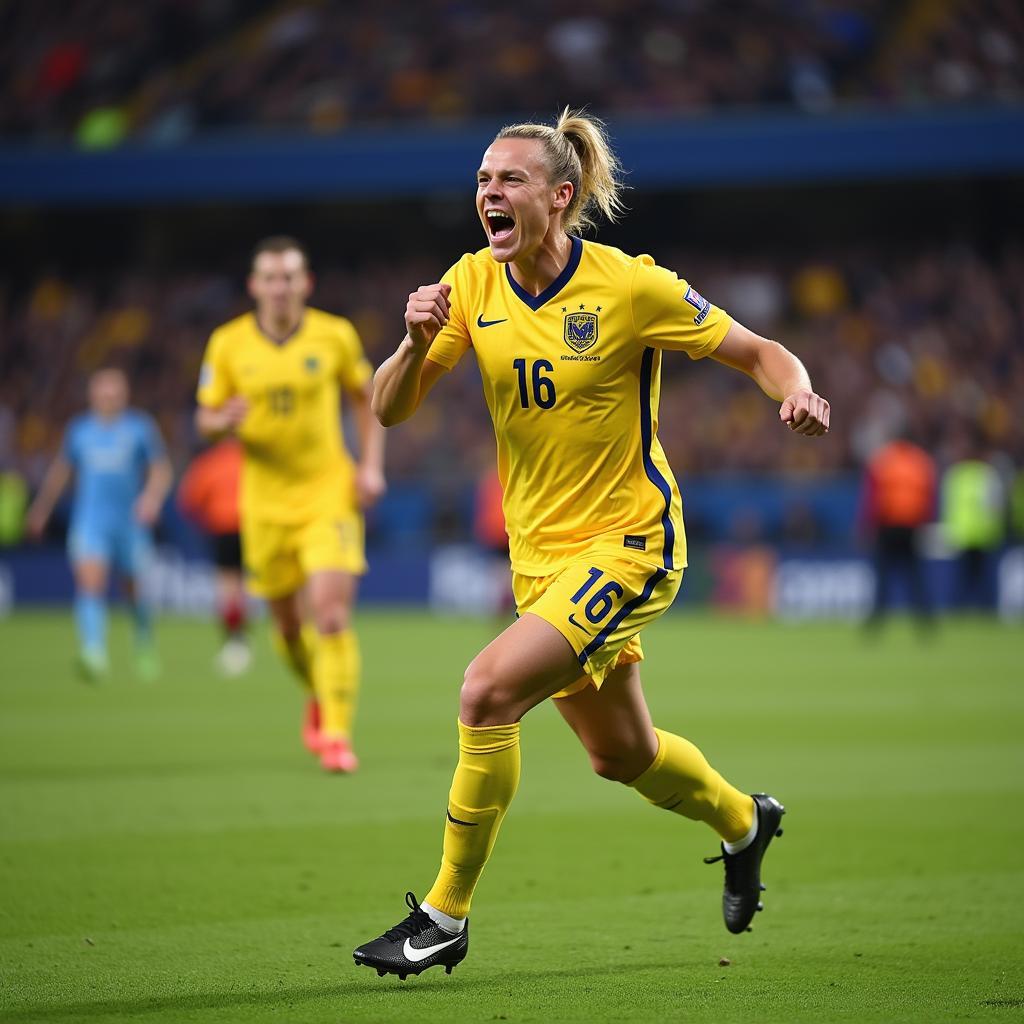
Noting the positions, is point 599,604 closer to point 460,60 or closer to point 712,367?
point 712,367

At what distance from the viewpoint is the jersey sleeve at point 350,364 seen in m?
9.73

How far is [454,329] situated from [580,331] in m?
0.41

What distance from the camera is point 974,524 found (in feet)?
76.6

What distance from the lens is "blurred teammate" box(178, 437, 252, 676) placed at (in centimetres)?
1638

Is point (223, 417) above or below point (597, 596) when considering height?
above

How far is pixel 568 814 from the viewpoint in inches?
325

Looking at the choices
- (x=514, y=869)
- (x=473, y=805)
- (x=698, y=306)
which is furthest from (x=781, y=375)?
(x=514, y=869)

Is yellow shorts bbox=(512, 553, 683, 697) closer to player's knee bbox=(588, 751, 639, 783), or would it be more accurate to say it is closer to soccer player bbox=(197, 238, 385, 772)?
player's knee bbox=(588, 751, 639, 783)

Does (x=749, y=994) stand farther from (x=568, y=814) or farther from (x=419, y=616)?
(x=419, y=616)

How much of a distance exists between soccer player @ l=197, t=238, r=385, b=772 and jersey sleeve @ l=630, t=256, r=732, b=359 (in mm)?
4438

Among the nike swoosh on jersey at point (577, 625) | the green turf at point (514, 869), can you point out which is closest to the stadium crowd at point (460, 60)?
the green turf at point (514, 869)

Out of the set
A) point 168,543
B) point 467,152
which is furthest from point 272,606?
point 467,152

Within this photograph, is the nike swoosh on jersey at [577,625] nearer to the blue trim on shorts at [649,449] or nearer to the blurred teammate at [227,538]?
the blue trim on shorts at [649,449]

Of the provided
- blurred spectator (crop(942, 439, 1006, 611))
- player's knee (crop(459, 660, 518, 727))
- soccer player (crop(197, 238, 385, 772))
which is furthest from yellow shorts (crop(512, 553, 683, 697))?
blurred spectator (crop(942, 439, 1006, 611))
